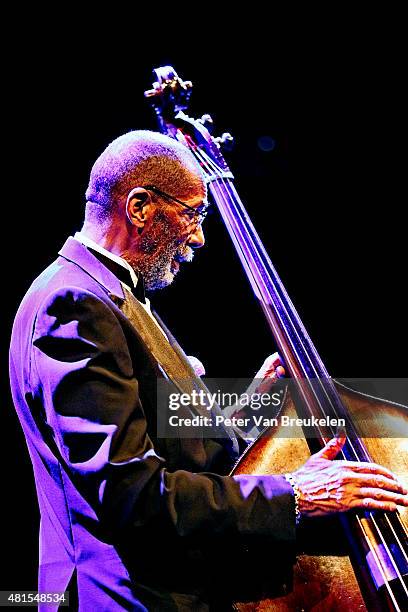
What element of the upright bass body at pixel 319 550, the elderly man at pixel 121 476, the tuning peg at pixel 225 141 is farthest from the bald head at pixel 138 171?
the upright bass body at pixel 319 550

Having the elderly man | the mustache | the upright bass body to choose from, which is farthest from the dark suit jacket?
the mustache

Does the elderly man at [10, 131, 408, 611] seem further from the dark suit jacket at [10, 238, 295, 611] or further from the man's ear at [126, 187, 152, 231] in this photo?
the man's ear at [126, 187, 152, 231]

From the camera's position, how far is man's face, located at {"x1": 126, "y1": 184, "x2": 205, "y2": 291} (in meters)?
1.77

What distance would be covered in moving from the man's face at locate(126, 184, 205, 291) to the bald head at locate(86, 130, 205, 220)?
0.05 metres

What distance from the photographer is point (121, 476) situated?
46.9 inches

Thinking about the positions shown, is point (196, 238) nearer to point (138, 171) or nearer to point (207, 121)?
point (138, 171)

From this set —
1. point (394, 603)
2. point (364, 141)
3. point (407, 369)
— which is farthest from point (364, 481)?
point (364, 141)

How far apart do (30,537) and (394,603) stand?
248 centimetres

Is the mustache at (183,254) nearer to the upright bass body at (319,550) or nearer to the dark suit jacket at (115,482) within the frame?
the dark suit jacket at (115,482)

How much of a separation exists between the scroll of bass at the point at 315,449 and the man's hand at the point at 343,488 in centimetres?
4

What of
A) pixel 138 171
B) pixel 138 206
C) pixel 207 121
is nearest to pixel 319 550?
pixel 138 206

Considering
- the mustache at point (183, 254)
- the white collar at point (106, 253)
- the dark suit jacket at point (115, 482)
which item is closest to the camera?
the dark suit jacket at point (115, 482)

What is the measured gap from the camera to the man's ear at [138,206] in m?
1.75

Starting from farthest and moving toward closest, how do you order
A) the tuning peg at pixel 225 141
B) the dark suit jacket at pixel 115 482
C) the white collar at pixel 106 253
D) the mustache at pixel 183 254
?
the tuning peg at pixel 225 141, the mustache at pixel 183 254, the white collar at pixel 106 253, the dark suit jacket at pixel 115 482
